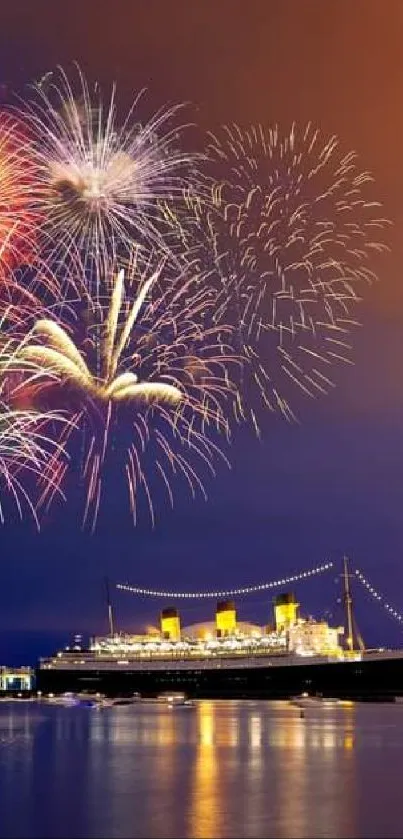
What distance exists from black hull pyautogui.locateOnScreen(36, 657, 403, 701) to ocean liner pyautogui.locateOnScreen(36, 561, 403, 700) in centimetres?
11

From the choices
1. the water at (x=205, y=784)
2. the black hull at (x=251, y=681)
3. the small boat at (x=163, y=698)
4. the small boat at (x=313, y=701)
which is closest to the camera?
the water at (x=205, y=784)

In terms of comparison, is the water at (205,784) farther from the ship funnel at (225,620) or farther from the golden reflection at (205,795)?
the ship funnel at (225,620)

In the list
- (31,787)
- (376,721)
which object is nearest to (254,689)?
(376,721)

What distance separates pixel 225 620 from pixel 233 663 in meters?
6.63

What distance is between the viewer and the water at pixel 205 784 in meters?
22.5

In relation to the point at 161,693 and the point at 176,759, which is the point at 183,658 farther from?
the point at 176,759

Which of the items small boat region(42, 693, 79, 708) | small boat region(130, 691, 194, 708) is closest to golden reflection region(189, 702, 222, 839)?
small boat region(130, 691, 194, 708)

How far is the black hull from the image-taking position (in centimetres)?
11019

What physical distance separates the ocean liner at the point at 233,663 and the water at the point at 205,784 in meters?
57.8

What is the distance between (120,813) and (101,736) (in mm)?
30376

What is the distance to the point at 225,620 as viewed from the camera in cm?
12694

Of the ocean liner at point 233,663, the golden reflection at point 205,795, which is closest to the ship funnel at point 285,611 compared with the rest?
the ocean liner at point 233,663

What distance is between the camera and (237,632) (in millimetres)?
125500

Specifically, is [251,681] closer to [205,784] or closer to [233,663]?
[233,663]
